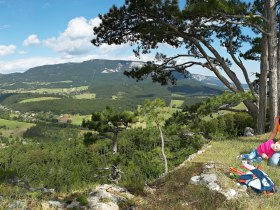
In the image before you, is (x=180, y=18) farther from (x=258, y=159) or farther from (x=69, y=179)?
(x=69, y=179)

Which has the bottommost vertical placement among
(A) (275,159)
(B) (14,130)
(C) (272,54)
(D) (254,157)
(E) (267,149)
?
(B) (14,130)

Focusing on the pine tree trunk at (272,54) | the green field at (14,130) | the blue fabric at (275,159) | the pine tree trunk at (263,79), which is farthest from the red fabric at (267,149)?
the green field at (14,130)

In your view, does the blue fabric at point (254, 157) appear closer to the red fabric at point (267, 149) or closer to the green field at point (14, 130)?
the red fabric at point (267, 149)

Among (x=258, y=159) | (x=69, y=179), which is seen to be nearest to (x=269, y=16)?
(x=258, y=159)

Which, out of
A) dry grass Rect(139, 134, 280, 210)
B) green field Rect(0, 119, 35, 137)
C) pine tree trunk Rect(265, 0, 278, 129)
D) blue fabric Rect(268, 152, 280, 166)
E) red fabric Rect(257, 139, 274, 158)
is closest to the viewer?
dry grass Rect(139, 134, 280, 210)

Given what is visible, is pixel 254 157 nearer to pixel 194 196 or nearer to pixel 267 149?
pixel 267 149

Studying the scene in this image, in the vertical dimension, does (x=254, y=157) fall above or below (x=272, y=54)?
below

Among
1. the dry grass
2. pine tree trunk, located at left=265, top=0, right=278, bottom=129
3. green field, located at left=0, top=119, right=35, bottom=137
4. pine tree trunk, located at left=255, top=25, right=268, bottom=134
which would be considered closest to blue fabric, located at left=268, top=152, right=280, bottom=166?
the dry grass

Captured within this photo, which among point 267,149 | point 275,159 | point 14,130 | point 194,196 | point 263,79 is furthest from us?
point 14,130

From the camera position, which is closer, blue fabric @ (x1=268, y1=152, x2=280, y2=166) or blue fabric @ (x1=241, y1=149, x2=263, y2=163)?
blue fabric @ (x1=268, y1=152, x2=280, y2=166)

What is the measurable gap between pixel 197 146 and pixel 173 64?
5.38 metres

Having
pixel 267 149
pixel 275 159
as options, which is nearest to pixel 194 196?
pixel 275 159

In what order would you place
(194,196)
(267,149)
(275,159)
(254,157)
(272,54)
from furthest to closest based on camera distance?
(272,54) → (254,157) → (267,149) → (275,159) → (194,196)

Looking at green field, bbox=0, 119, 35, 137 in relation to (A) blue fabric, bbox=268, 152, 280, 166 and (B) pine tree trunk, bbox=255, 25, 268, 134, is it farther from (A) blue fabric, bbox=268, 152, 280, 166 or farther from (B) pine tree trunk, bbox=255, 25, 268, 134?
(A) blue fabric, bbox=268, 152, 280, 166
